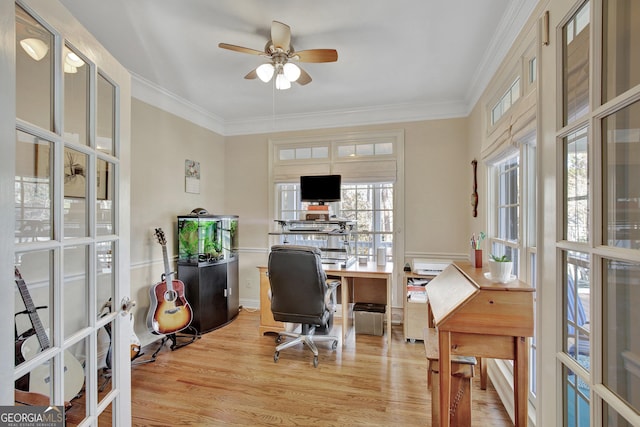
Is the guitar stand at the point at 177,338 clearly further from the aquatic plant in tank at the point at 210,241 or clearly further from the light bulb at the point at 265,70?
the light bulb at the point at 265,70

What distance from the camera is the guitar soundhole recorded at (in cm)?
285

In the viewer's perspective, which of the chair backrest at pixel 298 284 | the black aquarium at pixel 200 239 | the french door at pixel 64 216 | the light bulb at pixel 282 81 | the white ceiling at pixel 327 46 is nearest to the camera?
the french door at pixel 64 216

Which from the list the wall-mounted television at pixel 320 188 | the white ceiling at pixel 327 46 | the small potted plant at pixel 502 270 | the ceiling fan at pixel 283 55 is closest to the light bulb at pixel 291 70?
the ceiling fan at pixel 283 55

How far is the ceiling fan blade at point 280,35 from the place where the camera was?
1.88 meters

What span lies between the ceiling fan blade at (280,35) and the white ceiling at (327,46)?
0.35 ft

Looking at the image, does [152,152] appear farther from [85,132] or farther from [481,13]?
[481,13]

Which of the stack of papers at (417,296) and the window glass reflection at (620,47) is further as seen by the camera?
the stack of papers at (417,296)

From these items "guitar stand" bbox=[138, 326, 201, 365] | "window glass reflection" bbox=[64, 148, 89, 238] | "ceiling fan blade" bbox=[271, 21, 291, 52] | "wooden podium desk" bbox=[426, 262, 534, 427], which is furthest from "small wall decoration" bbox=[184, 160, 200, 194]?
"wooden podium desk" bbox=[426, 262, 534, 427]

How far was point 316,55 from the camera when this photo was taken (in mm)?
2082

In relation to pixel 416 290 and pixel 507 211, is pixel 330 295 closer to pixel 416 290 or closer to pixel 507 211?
pixel 416 290

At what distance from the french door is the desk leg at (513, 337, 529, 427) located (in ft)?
6.17

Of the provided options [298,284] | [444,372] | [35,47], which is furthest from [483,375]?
[35,47]

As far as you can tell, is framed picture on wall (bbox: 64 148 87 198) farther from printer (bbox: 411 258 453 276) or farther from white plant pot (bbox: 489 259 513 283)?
printer (bbox: 411 258 453 276)

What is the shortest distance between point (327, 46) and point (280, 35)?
1.67ft
